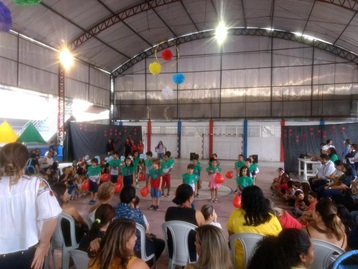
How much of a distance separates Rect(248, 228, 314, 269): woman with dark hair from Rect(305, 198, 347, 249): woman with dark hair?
1.09 metres

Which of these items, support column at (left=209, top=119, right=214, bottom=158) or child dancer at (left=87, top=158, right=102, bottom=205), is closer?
child dancer at (left=87, top=158, right=102, bottom=205)

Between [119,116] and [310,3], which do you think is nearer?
[310,3]

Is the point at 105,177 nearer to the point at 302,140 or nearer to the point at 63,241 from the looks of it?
the point at 63,241

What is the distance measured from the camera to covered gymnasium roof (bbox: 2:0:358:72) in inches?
470

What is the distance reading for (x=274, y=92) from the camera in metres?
17.3

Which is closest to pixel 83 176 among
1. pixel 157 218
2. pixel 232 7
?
pixel 157 218

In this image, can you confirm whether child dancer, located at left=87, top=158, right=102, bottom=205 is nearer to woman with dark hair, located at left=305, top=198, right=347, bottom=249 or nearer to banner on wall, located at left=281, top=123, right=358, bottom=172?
woman with dark hair, located at left=305, top=198, right=347, bottom=249

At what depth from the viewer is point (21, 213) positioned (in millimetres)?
1710

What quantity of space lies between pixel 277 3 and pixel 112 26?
304 inches

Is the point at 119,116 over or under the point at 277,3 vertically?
under

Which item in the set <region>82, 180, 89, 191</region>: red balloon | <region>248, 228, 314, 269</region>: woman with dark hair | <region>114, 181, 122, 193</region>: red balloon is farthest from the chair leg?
<region>82, 180, 89, 191</region>: red balloon

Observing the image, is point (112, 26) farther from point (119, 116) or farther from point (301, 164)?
point (301, 164)

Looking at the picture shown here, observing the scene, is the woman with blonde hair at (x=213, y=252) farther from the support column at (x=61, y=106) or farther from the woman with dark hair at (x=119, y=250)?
the support column at (x=61, y=106)

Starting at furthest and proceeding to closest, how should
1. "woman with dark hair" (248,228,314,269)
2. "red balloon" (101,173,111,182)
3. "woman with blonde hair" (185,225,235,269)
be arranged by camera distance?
1. "red balloon" (101,173,111,182)
2. "woman with blonde hair" (185,225,235,269)
3. "woman with dark hair" (248,228,314,269)
